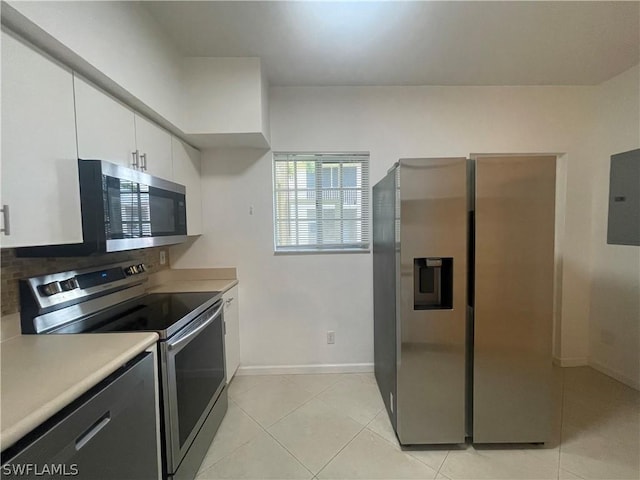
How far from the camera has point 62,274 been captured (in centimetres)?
128

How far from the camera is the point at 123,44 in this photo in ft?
4.24

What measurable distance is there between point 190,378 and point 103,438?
0.57 meters

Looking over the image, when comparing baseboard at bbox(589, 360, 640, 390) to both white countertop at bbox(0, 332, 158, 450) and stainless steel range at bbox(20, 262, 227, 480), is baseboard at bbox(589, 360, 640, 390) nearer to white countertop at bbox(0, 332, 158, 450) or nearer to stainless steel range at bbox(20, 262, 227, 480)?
stainless steel range at bbox(20, 262, 227, 480)

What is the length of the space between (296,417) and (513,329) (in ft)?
5.26

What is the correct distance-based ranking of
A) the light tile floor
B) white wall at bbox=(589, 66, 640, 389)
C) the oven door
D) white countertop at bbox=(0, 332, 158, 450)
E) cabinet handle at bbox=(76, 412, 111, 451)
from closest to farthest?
white countertop at bbox=(0, 332, 158, 450) < cabinet handle at bbox=(76, 412, 111, 451) < the oven door < the light tile floor < white wall at bbox=(589, 66, 640, 389)

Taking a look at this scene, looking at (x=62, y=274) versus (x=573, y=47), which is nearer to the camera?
(x=62, y=274)

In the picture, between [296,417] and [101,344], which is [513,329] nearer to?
[296,417]

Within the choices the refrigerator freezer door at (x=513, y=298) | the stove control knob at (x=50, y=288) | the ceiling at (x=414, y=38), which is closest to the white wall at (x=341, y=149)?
the ceiling at (x=414, y=38)

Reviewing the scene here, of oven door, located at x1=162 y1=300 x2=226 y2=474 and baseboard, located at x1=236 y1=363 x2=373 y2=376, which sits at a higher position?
oven door, located at x1=162 y1=300 x2=226 y2=474

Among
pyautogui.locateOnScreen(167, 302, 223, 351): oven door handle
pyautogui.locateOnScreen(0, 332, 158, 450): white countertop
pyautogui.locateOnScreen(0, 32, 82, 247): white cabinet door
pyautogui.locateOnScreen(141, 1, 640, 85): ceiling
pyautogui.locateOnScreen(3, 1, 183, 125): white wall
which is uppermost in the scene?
pyautogui.locateOnScreen(141, 1, 640, 85): ceiling

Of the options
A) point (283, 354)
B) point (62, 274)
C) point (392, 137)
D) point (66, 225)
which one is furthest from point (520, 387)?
point (62, 274)

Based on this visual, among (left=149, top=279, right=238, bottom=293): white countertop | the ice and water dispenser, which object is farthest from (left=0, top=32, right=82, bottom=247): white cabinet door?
the ice and water dispenser

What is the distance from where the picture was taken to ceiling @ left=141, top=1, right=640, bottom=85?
1.51m

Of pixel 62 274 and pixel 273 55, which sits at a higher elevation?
pixel 273 55
